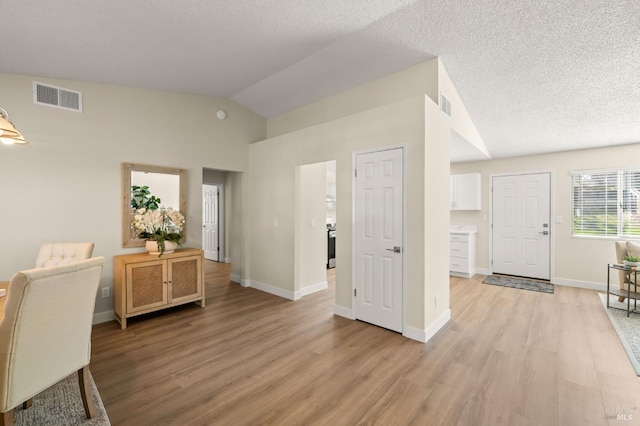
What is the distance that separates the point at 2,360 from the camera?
139 cm

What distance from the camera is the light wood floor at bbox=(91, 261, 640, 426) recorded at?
1.89m

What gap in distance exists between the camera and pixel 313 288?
179 inches

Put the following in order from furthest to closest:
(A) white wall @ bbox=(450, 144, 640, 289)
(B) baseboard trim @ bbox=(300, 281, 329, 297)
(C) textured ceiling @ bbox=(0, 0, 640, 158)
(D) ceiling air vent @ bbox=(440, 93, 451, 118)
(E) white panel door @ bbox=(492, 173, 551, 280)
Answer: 1. (E) white panel door @ bbox=(492, 173, 551, 280)
2. (A) white wall @ bbox=(450, 144, 640, 289)
3. (B) baseboard trim @ bbox=(300, 281, 329, 297)
4. (D) ceiling air vent @ bbox=(440, 93, 451, 118)
5. (C) textured ceiling @ bbox=(0, 0, 640, 158)

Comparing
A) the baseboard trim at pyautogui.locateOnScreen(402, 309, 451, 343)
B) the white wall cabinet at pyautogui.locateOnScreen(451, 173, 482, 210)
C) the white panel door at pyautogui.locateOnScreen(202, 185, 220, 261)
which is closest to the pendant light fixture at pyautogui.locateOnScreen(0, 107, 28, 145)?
the baseboard trim at pyautogui.locateOnScreen(402, 309, 451, 343)

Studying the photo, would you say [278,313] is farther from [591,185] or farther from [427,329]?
[591,185]

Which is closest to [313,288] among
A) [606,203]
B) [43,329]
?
[43,329]

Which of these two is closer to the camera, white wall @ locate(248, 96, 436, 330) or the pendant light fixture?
the pendant light fixture

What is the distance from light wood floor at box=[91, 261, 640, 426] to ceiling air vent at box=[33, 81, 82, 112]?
2.63 m

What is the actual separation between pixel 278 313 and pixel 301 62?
317cm

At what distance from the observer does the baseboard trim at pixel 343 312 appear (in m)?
3.46

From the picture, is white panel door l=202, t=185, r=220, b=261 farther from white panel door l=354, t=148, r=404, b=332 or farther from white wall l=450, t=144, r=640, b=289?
A: white wall l=450, t=144, r=640, b=289

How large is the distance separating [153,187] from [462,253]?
5540 mm

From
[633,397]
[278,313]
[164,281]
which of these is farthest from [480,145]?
[164,281]

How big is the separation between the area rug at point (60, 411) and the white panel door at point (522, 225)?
21.1 ft
